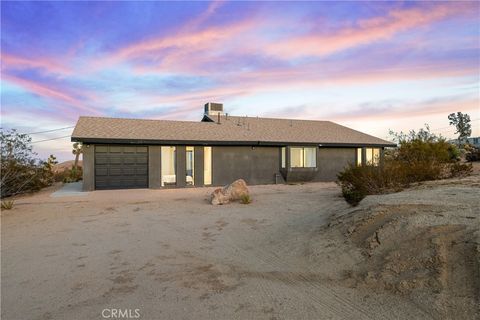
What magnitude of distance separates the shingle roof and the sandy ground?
8.79 m

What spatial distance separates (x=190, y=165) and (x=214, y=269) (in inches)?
573

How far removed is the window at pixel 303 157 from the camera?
22.1 meters

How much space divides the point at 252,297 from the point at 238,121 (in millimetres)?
21354

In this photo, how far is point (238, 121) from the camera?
25.3 metres

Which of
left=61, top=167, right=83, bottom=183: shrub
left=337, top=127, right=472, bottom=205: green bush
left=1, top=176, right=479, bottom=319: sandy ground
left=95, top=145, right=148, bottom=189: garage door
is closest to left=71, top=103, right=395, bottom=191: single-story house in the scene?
left=95, top=145, right=148, bottom=189: garage door

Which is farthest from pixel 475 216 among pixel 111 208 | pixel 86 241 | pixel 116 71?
pixel 116 71

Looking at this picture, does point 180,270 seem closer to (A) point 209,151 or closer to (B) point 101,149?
(B) point 101,149

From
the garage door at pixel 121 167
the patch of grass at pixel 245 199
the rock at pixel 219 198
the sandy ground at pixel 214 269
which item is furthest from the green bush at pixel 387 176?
the garage door at pixel 121 167

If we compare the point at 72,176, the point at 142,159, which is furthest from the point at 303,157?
the point at 72,176

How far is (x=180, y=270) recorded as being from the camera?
5.58 m

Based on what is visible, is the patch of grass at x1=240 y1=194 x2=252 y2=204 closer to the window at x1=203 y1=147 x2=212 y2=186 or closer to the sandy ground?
the sandy ground

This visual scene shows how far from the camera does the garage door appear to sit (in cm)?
1805

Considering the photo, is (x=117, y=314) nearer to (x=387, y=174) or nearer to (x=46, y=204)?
(x=387, y=174)

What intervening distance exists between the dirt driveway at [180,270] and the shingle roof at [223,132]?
8169 millimetres
